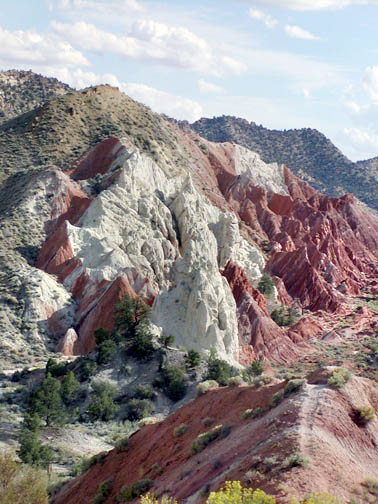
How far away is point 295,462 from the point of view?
53.4ft

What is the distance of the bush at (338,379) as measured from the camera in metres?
20.9

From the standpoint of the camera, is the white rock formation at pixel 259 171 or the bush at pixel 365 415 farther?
the white rock formation at pixel 259 171

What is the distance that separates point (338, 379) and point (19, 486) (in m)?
12.2

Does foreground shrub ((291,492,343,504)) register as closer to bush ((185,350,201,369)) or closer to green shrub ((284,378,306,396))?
green shrub ((284,378,306,396))

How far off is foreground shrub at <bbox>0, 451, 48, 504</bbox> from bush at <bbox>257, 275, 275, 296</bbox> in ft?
184

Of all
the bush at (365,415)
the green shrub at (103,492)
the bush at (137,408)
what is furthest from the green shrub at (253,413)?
the bush at (137,408)

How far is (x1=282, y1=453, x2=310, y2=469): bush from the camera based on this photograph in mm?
16172

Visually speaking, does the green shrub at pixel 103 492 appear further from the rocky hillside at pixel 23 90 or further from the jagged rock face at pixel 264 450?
the rocky hillside at pixel 23 90

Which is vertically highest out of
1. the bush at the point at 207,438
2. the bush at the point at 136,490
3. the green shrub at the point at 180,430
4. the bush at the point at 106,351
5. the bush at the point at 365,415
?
the bush at the point at 365,415

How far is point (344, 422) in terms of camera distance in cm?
1920

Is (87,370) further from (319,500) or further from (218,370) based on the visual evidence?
(319,500)

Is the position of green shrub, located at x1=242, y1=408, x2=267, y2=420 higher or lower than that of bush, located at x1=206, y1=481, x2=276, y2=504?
lower

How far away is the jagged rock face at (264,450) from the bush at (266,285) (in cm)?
5266

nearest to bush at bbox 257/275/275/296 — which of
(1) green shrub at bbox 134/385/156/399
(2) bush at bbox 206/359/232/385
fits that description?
(2) bush at bbox 206/359/232/385
